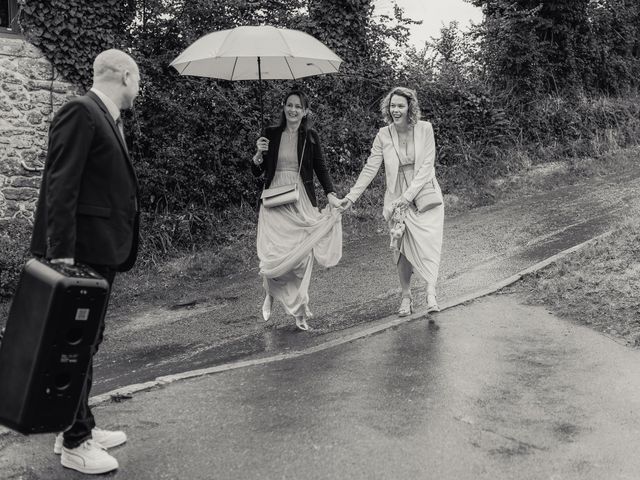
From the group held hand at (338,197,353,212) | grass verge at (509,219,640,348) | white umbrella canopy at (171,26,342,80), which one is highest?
white umbrella canopy at (171,26,342,80)

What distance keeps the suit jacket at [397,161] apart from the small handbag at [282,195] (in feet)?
1.83

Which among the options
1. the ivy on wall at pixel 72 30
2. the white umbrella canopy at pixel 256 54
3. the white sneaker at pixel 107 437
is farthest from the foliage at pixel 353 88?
the white sneaker at pixel 107 437

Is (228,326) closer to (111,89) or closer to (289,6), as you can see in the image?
(111,89)

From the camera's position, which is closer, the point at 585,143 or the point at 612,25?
the point at 585,143

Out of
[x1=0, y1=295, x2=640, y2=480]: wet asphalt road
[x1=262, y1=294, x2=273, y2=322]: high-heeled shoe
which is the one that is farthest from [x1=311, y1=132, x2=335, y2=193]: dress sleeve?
[x1=0, y1=295, x2=640, y2=480]: wet asphalt road

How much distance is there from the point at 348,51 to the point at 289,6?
1502 millimetres

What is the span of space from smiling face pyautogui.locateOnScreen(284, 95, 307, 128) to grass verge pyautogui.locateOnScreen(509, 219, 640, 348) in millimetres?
3028

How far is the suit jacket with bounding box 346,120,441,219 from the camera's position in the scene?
7.62 meters

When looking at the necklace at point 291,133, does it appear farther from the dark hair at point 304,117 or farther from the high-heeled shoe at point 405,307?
the high-heeled shoe at point 405,307

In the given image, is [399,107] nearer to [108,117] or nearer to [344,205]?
[344,205]

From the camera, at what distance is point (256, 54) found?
714 centimetres

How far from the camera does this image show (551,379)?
5.72 meters

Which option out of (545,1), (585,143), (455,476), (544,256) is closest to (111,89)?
(455,476)

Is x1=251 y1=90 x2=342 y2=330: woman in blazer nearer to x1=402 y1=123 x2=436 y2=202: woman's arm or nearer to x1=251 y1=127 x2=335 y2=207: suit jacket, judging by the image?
x1=251 y1=127 x2=335 y2=207: suit jacket
